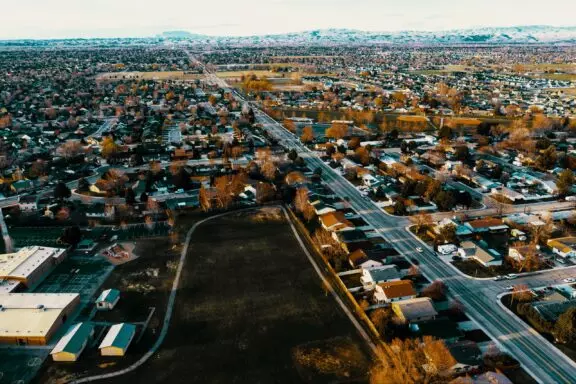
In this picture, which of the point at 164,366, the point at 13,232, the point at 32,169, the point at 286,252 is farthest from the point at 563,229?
the point at 32,169

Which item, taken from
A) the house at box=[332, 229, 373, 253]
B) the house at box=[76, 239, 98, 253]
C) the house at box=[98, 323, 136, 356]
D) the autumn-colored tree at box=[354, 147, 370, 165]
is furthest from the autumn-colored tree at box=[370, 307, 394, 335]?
the autumn-colored tree at box=[354, 147, 370, 165]

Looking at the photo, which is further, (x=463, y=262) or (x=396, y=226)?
(x=396, y=226)

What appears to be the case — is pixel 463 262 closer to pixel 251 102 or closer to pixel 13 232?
pixel 13 232

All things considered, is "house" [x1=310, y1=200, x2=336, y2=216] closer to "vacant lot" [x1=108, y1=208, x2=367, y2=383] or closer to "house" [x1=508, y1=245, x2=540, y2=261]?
"vacant lot" [x1=108, y1=208, x2=367, y2=383]

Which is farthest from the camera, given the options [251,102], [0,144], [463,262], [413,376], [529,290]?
[251,102]

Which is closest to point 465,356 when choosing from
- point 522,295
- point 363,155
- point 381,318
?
point 381,318

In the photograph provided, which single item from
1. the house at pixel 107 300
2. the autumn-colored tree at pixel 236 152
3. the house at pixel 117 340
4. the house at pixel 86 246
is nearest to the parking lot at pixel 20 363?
the house at pixel 117 340

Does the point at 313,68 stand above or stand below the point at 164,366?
above

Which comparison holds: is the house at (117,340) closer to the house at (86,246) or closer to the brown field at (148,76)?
the house at (86,246)
